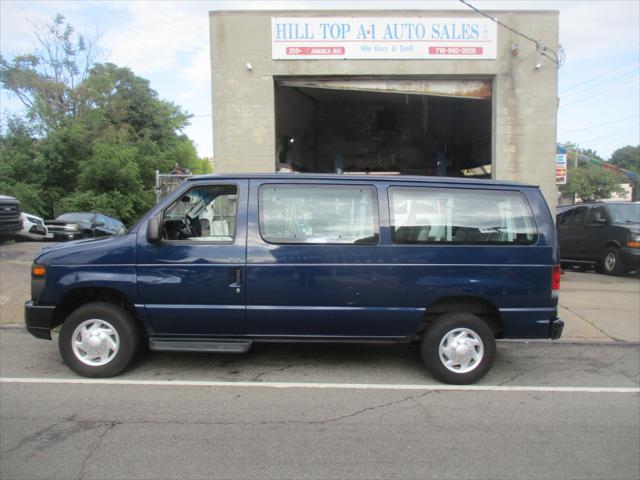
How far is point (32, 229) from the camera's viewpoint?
17906 mm

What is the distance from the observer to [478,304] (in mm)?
5117

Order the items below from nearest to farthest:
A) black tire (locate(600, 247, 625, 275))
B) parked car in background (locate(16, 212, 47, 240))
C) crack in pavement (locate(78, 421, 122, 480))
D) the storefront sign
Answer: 1. crack in pavement (locate(78, 421, 122, 480))
2. black tire (locate(600, 247, 625, 275))
3. the storefront sign
4. parked car in background (locate(16, 212, 47, 240))

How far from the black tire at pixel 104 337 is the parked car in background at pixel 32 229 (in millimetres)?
14752

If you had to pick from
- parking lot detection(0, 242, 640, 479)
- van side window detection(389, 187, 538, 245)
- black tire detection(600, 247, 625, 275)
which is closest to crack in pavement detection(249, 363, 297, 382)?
parking lot detection(0, 242, 640, 479)

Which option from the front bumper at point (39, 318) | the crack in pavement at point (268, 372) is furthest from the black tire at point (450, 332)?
the front bumper at point (39, 318)

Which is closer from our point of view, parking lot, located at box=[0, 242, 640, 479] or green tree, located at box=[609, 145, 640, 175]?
parking lot, located at box=[0, 242, 640, 479]

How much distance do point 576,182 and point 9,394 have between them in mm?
54591

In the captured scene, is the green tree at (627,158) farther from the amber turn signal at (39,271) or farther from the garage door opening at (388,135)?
the amber turn signal at (39,271)

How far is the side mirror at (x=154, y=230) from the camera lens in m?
4.79

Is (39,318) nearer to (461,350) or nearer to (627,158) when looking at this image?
(461,350)

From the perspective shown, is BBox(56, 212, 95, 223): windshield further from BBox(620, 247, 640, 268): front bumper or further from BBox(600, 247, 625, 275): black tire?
BBox(620, 247, 640, 268): front bumper

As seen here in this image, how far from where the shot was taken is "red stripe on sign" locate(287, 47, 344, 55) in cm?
1061

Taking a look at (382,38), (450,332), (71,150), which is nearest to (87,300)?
(450,332)

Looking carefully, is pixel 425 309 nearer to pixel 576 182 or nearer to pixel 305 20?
pixel 305 20
